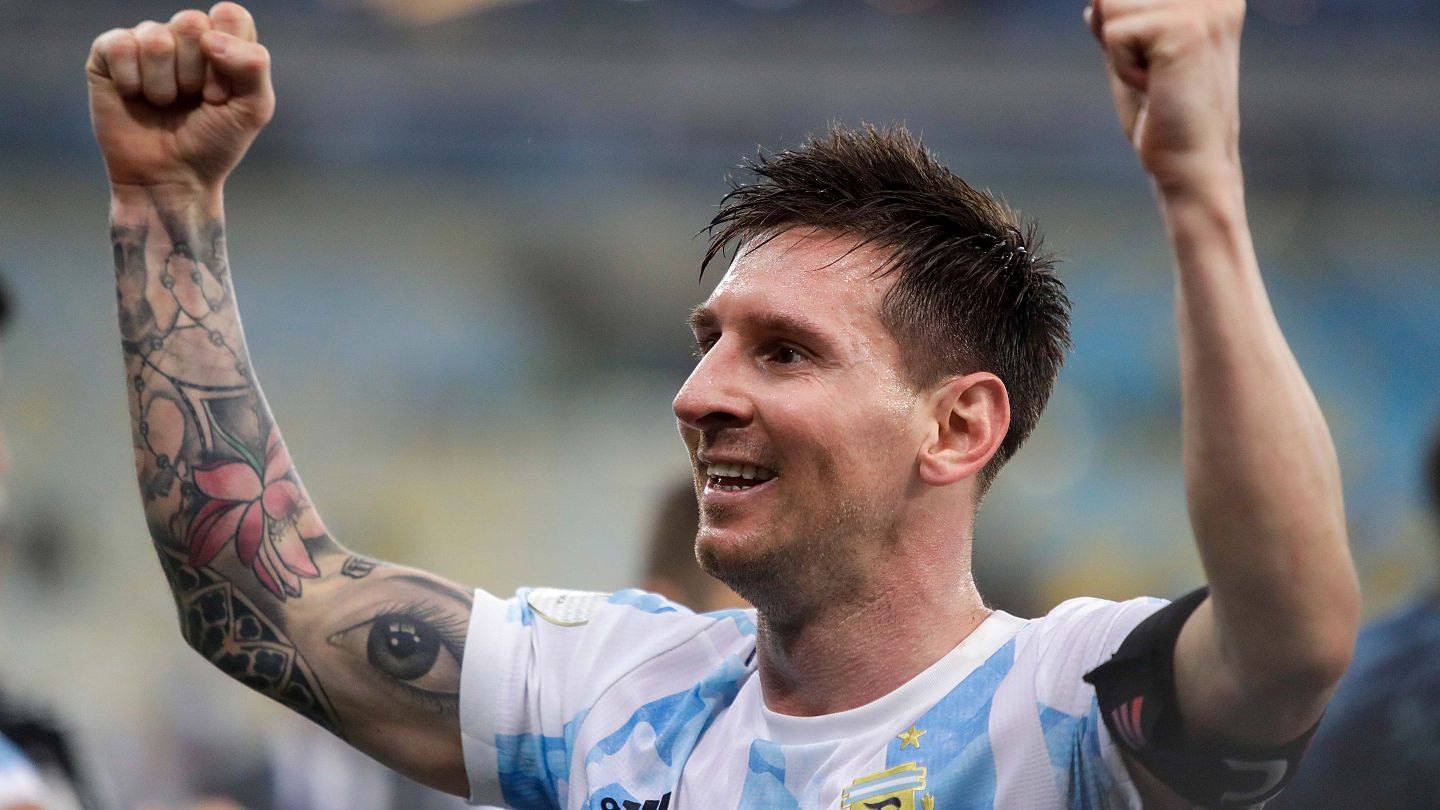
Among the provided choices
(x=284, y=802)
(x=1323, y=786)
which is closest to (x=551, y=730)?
(x=1323, y=786)

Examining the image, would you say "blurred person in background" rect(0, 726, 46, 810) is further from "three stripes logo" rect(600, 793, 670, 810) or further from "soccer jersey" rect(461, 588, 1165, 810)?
"three stripes logo" rect(600, 793, 670, 810)

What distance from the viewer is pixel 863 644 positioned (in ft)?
7.23

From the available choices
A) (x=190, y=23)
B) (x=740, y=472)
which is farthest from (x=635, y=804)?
(x=190, y=23)

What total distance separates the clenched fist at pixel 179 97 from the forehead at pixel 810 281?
2.61 feet

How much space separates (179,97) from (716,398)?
3.28 feet

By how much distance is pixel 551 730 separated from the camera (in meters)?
2.35

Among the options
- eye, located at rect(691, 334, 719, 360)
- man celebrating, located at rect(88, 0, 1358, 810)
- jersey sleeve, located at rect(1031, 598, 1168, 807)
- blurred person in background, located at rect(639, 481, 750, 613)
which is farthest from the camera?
blurred person in background, located at rect(639, 481, 750, 613)

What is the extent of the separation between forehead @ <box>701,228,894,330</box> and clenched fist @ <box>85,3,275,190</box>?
80cm

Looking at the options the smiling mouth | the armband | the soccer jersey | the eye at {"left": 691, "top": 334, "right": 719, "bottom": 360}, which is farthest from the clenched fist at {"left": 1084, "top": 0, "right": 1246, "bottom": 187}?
the eye at {"left": 691, "top": 334, "right": 719, "bottom": 360}

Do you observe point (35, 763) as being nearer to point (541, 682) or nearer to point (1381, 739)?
point (541, 682)

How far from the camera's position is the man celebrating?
2061 mm

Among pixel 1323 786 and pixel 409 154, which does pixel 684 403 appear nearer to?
pixel 1323 786

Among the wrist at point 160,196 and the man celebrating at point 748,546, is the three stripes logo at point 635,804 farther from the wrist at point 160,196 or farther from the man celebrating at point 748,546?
the wrist at point 160,196

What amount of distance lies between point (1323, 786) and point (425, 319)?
5.24 meters
